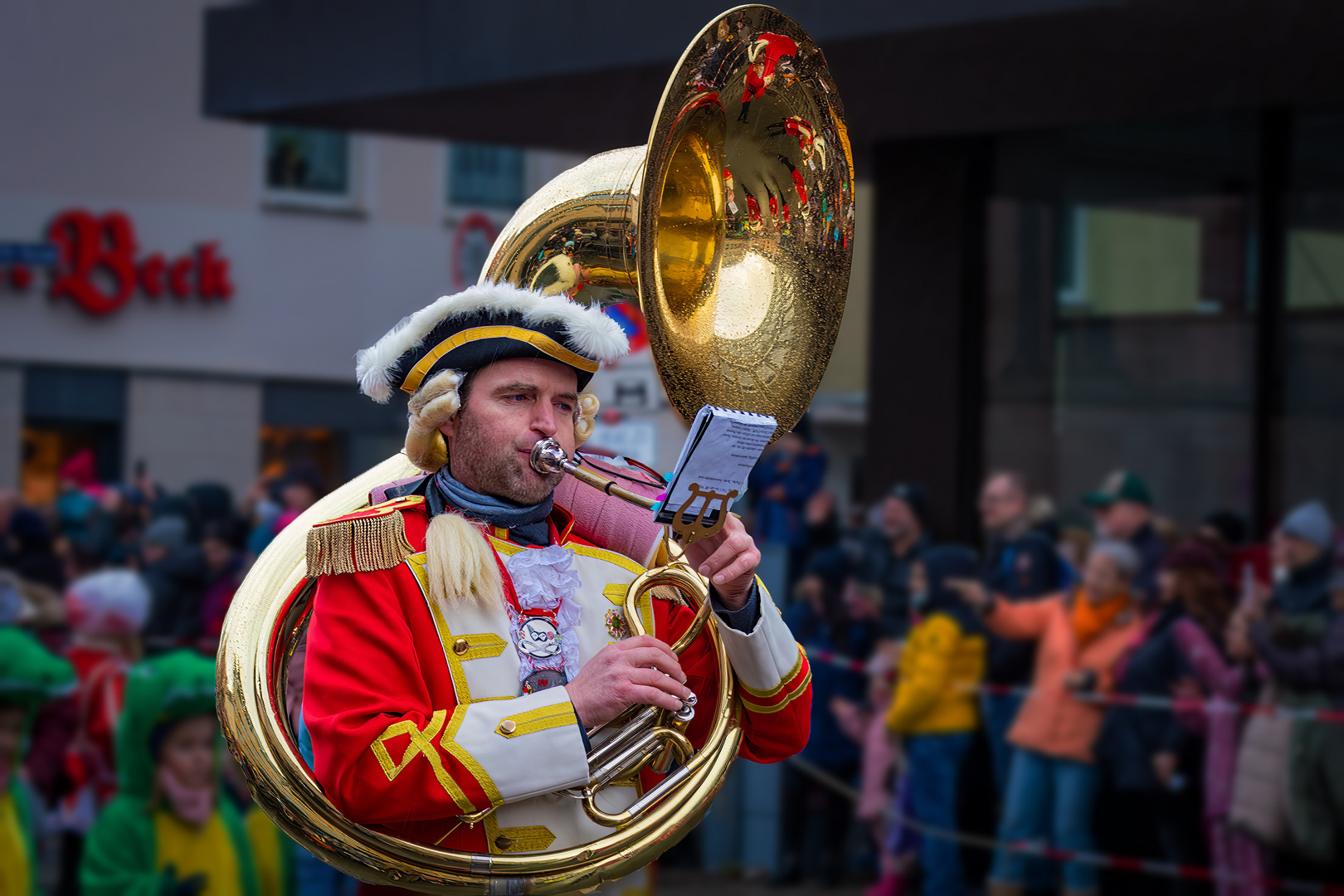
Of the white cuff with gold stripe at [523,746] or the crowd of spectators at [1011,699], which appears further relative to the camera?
the crowd of spectators at [1011,699]

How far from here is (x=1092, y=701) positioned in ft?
20.0

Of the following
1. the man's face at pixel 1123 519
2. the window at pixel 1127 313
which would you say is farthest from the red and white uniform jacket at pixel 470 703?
the window at pixel 1127 313

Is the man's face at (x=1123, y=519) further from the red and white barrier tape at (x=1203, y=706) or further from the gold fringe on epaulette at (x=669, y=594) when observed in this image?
the gold fringe on epaulette at (x=669, y=594)

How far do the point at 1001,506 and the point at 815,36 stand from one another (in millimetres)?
2075

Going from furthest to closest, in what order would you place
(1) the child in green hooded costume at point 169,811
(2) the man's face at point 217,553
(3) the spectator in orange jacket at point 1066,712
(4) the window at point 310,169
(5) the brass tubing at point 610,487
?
(4) the window at point 310,169 → (2) the man's face at point 217,553 → (3) the spectator in orange jacket at point 1066,712 → (1) the child in green hooded costume at point 169,811 → (5) the brass tubing at point 610,487

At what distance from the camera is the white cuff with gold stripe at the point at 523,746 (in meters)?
2.34

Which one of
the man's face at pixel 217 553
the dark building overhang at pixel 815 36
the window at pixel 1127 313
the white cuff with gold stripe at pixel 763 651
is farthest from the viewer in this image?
the window at pixel 1127 313

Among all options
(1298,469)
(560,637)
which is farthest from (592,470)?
(1298,469)

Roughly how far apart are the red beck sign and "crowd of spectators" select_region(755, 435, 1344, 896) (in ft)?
31.6

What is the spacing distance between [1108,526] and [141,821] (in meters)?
3.72

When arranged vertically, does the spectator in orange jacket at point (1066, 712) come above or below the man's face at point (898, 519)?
below

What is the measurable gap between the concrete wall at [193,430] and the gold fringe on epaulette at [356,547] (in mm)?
13155

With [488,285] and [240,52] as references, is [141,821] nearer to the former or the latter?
[488,285]

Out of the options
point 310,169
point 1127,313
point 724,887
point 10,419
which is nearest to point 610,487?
point 724,887
